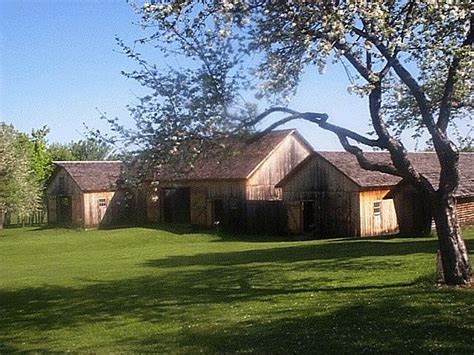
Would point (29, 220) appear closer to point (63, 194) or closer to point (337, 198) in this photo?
point (63, 194)

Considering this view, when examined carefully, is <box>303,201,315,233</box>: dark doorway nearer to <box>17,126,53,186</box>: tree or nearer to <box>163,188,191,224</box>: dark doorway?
<box>163,188,191,224</box>: dark doorway

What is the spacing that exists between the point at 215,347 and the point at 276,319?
2.40m

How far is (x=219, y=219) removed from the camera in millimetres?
49688

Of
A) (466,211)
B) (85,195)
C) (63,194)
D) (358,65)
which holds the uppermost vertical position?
(358,65)

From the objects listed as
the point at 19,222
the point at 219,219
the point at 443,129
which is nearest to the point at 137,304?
the point at 443,129

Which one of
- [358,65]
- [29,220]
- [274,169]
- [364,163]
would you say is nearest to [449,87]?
[358,65]

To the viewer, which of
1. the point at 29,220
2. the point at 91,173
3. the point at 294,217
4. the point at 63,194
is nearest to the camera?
the point at 294,217

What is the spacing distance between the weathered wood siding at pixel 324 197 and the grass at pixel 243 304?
11002 millimetres

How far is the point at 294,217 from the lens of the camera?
45375 mm

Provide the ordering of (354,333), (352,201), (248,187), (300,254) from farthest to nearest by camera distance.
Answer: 1. (248,187)
2. (352,201)
3. (300,254)
4. (354,333)

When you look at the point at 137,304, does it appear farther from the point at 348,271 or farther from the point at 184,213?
the point at 184,213

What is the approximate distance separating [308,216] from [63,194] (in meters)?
24.0

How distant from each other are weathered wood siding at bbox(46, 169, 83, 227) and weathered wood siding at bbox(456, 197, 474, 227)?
30.8m

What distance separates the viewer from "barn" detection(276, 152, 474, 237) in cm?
4159
